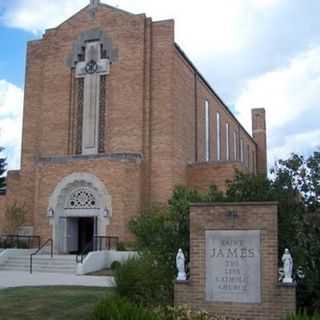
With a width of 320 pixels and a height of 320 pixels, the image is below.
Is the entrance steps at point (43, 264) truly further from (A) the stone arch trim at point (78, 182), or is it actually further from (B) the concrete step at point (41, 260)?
(A) the stone arch trim at point (78, 182)

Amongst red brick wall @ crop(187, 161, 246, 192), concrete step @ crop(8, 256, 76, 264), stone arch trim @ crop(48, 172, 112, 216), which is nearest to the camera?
concrete step @ crop(8, 256, 76, 264)

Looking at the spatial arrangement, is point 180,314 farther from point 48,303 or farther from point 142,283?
point 48,303

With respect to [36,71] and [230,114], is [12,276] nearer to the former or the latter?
[36,71]

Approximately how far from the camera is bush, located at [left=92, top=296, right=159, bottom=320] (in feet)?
29.7

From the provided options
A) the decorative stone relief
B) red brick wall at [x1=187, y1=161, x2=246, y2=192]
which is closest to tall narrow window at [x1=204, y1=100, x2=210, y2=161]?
red brick wall at [x1=187, y1=161, x2=246, y2=192]

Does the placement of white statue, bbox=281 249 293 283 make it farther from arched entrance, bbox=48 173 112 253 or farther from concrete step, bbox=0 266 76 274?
Result: arched entrance, bbox=48 173 112 253

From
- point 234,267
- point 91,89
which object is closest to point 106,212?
point 91,89

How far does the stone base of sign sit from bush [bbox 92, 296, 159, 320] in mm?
2756

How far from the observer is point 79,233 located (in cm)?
3309

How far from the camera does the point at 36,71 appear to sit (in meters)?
36.0

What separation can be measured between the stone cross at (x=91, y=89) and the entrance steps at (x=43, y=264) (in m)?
7.57

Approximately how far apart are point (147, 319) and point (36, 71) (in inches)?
1151

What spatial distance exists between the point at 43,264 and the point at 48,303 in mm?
13979

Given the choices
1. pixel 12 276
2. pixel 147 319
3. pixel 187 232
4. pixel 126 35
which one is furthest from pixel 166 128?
pixel 147 319
